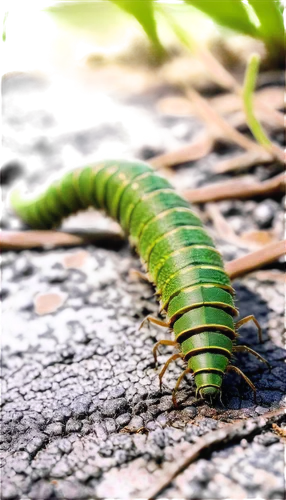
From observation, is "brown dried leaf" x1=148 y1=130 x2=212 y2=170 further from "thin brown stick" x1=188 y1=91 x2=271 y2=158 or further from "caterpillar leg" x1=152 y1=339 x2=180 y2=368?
"caterpillar leg" x1=152 y1=339 x2=180 y2=368

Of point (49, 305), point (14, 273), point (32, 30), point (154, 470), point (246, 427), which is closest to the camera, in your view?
point (154, 470)

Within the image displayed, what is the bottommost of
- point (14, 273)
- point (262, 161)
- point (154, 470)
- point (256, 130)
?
point (154, 470)

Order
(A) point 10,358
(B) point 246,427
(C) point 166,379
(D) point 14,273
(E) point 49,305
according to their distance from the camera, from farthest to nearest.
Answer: (D) point 14,273, (E) point 49,305, (A) point 10,358, (C) point 166,379, (B) point 246,427

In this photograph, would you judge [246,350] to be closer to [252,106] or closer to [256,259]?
[256,259]

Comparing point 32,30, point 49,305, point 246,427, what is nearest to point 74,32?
point 32,30

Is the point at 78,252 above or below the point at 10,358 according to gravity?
above

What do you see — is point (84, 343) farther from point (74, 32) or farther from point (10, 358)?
point (74, 32)

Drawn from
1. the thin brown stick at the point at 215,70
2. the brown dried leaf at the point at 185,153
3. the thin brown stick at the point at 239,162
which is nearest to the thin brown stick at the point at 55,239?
the brown dried leaf at the point at 185,153
